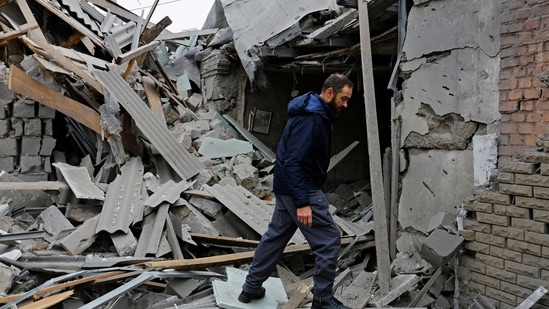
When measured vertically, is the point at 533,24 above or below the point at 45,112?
above

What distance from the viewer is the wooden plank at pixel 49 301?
3.01m

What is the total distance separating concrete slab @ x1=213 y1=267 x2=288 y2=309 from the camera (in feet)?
10.5

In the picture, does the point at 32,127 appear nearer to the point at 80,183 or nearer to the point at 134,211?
the point at 80,183

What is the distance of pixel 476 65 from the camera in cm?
375

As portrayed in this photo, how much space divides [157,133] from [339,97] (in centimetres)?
351

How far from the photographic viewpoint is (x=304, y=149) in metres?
2.89

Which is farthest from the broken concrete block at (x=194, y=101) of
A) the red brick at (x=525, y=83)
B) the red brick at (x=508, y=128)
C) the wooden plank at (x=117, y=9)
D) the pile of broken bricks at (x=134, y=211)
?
the red brick at (x=525, y=83)

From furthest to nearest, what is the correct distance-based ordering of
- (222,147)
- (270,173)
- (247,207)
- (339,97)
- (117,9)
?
(117,9), (222,147), (270,173), (247,207), (339,97)

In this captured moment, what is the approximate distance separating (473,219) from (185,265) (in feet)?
7.67

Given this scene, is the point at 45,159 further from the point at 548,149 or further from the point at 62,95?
the point at 548,149

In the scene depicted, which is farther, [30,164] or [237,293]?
[30,164]

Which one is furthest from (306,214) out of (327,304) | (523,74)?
(523,74)

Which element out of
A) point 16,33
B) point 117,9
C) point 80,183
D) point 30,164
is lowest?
point 80,183

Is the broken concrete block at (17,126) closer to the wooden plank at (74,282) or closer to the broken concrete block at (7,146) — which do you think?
the broken concrete block at (7,146)
